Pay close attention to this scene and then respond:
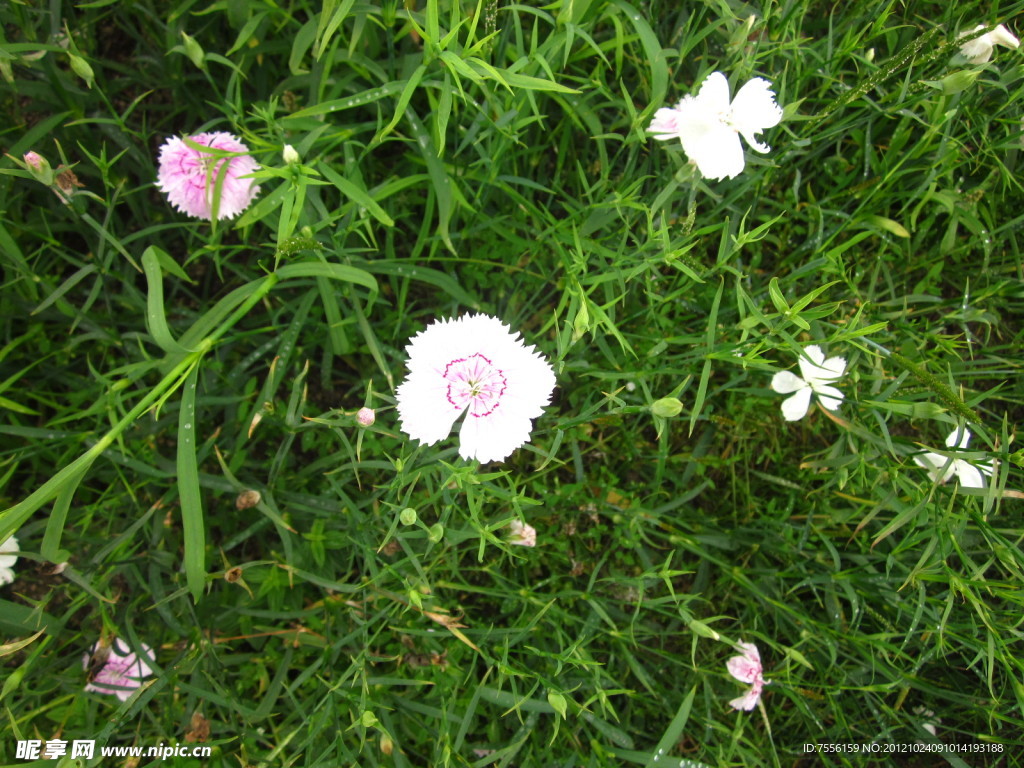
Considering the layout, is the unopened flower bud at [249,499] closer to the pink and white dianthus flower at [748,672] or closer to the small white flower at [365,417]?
the small white flower at [365,417]

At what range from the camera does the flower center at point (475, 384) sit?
1.58 m

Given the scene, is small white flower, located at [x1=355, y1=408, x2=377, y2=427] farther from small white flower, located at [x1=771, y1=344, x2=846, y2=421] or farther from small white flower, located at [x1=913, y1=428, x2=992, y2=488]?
small white flower, located at [x1=913, y1=428, x2=992, y2=488]

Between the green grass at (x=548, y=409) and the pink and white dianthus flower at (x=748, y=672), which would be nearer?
the green grass at (x=548, y=409)

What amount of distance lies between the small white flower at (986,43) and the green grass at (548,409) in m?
0.07

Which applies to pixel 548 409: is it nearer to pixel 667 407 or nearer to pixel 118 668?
pixel 667 407

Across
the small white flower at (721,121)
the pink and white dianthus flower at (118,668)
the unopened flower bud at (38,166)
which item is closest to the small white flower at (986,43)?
the small white flower at (721,121)

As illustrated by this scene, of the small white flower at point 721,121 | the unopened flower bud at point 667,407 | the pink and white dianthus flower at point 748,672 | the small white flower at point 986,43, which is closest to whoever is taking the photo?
the unopened flower bud at point 667,407

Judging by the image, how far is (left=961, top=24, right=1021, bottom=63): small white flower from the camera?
181cm

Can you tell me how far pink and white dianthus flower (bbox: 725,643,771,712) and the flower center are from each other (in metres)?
1.12

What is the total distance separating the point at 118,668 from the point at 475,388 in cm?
142

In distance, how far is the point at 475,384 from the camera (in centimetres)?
160

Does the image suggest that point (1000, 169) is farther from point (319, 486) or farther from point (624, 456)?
point (319, 486)

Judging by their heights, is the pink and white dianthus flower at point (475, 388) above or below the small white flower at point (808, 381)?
below

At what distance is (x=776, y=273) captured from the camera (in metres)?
2.35
